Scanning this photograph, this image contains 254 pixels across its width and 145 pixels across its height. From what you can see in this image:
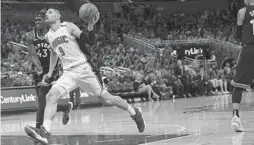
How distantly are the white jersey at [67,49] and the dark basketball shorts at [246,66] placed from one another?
271 centimetres

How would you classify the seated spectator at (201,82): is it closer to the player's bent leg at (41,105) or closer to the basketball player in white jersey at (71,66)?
the player's bent leg at (41,105)

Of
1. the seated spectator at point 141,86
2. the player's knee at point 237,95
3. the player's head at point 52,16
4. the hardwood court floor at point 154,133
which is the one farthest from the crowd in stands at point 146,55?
the player's knee at point 237,95

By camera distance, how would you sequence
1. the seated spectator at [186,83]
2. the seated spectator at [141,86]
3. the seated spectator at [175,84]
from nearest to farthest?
the seated spectator at [141,86] < the seated spectator at [175,84] < the seated spectator at [186,83]

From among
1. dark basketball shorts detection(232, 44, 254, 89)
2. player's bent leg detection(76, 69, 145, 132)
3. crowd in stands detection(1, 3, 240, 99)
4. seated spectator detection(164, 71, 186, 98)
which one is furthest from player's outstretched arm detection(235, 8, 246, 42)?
seated spectator detection(164, 71, 186, 98)

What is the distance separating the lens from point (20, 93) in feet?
68.4

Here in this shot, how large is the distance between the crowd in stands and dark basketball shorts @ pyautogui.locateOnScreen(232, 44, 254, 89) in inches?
489

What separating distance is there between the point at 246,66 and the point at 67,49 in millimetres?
3056

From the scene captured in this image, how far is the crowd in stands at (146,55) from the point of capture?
84.3 feet

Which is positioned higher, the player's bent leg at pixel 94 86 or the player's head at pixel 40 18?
the player's head at pixel 40 18

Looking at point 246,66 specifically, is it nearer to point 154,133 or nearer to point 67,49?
point 154,133

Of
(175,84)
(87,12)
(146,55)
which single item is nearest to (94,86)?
(87,12)

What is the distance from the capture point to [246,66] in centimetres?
1012

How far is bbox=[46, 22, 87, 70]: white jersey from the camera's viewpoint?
9.32 meters

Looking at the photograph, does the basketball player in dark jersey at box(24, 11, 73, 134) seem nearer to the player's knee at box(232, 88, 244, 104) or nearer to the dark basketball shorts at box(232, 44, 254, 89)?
the player's knee at box(232, 88, 244, 104)
